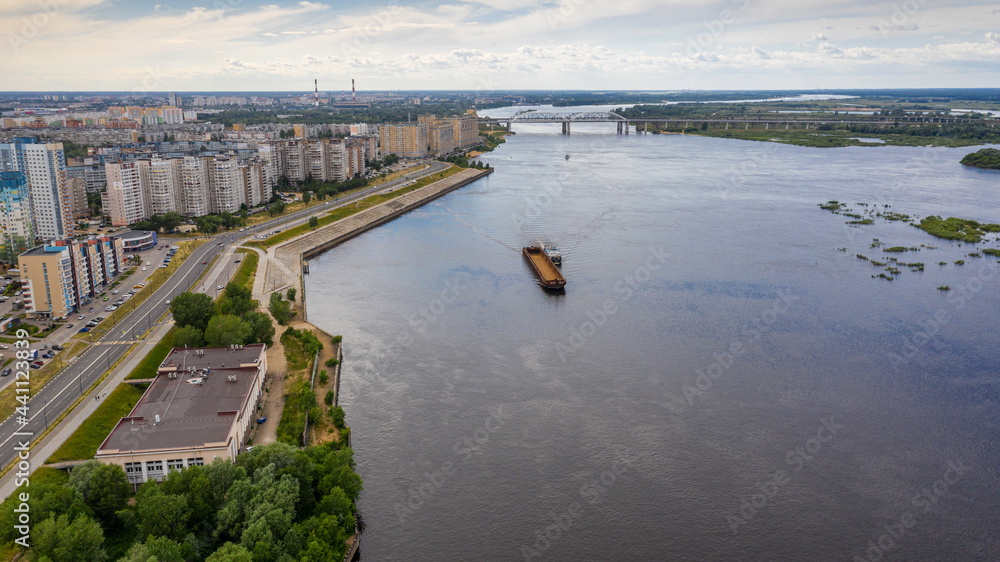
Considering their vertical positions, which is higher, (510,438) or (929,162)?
(929,162)

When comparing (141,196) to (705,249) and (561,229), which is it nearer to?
(561,229)

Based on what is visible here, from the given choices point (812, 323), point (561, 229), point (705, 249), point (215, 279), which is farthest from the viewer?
point (561, 229)

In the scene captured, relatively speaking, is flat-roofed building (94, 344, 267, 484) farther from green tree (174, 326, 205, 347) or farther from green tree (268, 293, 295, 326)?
green tree (268, 293, 295, 326)

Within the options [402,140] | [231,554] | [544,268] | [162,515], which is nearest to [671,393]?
[231,554]

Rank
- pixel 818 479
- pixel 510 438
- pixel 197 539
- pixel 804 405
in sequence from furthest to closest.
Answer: pixel 804 405
pixel 510 438
pixel 818 479
pixel 197 539

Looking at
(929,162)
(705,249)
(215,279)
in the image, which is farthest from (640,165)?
(215,279)

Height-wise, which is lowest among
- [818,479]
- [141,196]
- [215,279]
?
[818,479]
